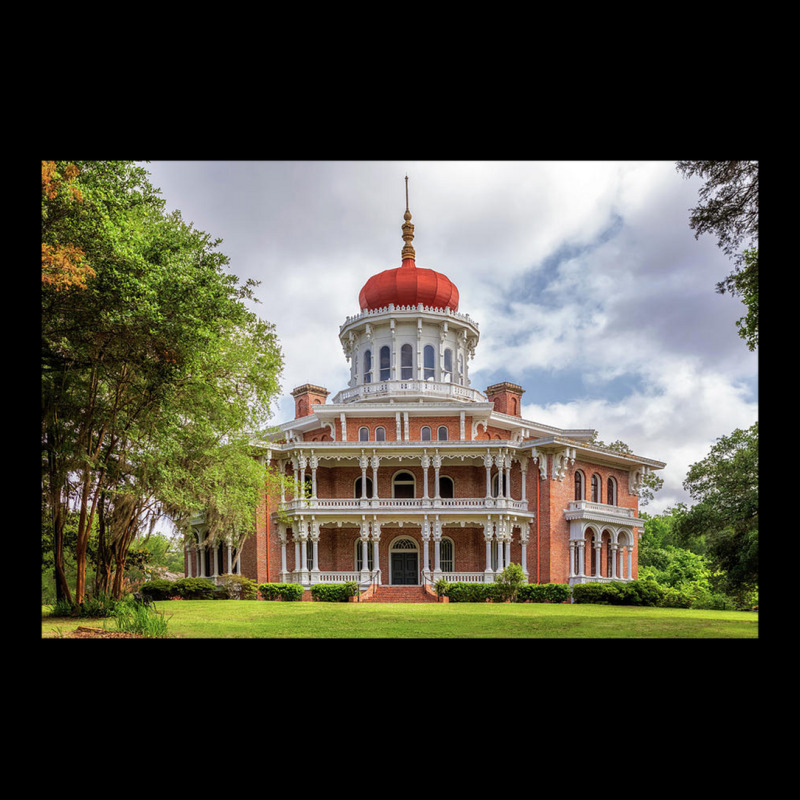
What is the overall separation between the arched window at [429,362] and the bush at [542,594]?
1103cm

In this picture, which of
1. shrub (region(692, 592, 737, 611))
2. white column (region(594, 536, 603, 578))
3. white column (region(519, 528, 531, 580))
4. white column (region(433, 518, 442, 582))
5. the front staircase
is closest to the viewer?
shrub (region(692, 592, 737, 611))

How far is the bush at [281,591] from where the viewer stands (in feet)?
79.8

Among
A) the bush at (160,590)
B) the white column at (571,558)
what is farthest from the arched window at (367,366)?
the bush at (160,590)

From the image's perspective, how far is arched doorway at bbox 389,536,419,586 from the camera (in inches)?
1124

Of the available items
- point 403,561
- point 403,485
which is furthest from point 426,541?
point 403,485

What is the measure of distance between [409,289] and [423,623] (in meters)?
20.1

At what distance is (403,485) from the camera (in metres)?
29.1

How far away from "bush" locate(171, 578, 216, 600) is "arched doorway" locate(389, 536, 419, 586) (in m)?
7.54

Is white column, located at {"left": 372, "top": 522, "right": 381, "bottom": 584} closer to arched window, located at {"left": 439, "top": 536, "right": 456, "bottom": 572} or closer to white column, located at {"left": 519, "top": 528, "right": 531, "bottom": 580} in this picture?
arched window, located at {"left": 439, "top": 536, "right": 456, "bottom": 572}

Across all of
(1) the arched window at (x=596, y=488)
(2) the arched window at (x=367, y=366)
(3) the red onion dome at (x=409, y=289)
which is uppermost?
(3) the red onion dome at (x=409, y=289)

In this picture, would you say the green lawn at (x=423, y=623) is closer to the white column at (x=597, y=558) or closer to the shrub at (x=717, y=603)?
the shrub at (x=717, y=603)

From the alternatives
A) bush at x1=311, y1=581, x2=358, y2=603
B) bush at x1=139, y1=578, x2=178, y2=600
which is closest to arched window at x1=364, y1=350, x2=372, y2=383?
bush at x1=311, y1=581, x2=358, y2=603
